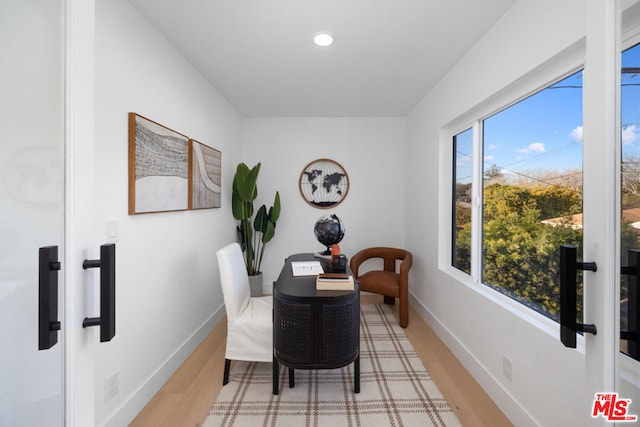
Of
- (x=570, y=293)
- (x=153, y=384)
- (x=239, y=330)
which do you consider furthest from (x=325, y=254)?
(x=570, y=293)

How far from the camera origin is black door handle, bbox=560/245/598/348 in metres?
0.87

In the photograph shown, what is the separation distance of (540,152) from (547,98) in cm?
31

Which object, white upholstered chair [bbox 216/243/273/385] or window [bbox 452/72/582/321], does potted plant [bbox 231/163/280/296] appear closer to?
white upholstered chair [bbox 216/243/273/385]

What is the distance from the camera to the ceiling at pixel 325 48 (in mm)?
1758

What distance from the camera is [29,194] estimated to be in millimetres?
750

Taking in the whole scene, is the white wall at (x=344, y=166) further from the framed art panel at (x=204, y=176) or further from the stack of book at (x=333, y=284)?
the stack of book at (x=333, y=284)

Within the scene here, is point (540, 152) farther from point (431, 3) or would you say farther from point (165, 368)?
point (165, 368)

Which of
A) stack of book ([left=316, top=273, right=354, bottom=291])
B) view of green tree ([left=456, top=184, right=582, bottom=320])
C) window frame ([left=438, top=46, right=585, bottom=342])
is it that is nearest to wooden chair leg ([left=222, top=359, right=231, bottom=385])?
stack of book ([left=316, top=273, right=354, bottom=291])

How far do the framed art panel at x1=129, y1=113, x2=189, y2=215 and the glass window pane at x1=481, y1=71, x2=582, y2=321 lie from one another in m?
2.39

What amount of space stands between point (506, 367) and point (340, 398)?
1070 millimetres

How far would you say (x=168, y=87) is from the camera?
215 centimetres

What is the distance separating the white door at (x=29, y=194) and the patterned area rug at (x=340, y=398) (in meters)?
1.27

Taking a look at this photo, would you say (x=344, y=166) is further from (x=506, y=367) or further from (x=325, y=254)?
(x=506, y=367)

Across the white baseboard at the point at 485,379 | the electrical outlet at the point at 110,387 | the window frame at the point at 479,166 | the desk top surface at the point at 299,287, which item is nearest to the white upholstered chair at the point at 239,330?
the desk top surface at the point at 299,287
